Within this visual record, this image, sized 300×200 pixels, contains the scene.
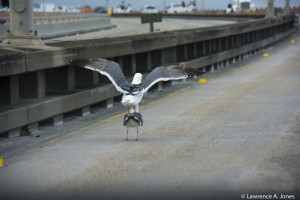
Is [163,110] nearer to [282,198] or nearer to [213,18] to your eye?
[282,198]

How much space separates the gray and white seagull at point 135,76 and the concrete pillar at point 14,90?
124cm

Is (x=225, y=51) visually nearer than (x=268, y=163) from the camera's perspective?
No

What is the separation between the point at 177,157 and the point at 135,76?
154 cm

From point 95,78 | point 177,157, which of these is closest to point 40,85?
point 95,78

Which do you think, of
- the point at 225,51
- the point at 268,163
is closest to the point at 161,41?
the point at 225,51

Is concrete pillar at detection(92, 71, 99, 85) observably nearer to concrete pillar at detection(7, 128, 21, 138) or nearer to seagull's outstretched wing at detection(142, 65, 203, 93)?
concrete pillar at detection(7, 128, 21, 138)

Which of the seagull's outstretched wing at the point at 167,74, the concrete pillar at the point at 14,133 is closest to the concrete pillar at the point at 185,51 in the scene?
the seagull's outstretched wing at the point at 167,74

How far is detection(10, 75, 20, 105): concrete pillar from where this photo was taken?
40.4ft

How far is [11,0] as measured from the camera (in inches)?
591

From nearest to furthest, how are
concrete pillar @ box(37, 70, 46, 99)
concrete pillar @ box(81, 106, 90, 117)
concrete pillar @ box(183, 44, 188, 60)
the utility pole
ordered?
concrete pillar @ box(37, 70, 46, 99)
concrete pillar @ box(81, 106, 90, 117)
the utility pole
concrete pillar @ box(183, 44, 188, 60)

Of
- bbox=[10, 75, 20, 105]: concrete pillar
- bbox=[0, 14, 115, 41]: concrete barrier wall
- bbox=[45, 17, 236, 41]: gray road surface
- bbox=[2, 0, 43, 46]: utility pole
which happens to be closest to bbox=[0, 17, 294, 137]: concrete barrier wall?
bbox=[10, 75, 20, 105]: concrete pillar

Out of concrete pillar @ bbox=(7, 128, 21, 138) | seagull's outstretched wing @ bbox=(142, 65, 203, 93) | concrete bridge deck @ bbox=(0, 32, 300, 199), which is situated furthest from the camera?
concrete pillar @ bbox=(7, 128, 21, 138)

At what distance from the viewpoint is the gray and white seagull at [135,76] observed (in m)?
10.4

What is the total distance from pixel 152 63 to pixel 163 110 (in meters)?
5.74
